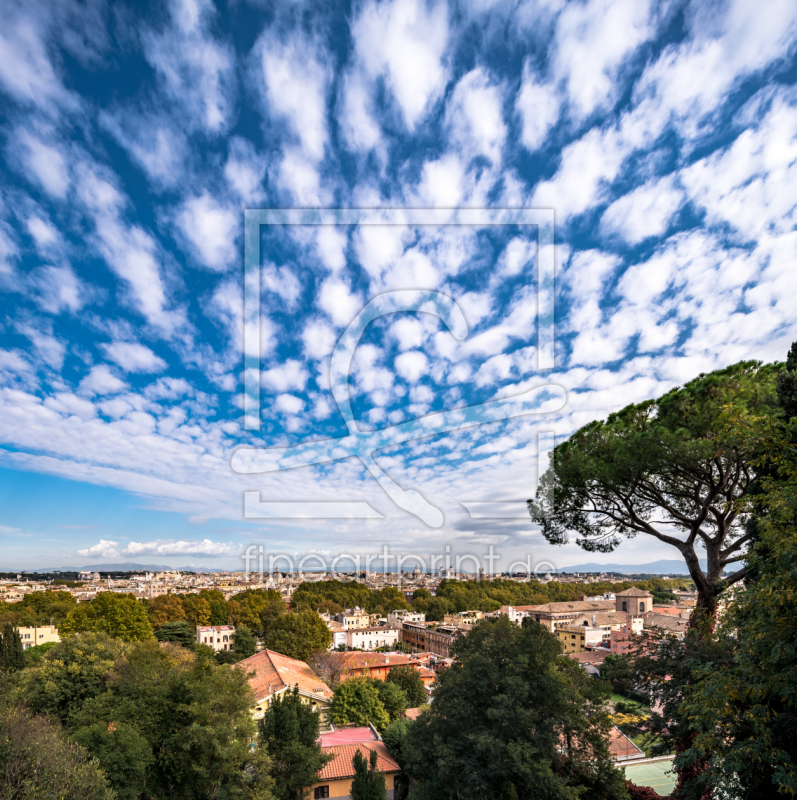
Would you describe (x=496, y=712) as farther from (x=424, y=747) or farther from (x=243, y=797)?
(x=243, y=797)

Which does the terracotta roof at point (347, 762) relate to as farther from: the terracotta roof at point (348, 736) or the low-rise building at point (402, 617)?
the low-rise building at point (402, 617)

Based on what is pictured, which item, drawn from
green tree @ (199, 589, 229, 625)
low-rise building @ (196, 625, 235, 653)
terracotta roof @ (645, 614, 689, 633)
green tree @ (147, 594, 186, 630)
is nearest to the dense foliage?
low-rise building @ (196, 625, 235, 653)

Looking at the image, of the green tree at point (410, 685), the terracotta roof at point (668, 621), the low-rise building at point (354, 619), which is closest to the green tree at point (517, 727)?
the green tree at point (410, 685)

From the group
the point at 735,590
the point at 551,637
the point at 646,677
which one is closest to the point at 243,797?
the point at 551,637

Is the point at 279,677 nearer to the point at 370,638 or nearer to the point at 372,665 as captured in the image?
the point at 372,665

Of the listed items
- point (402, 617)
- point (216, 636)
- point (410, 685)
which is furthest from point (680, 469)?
point (402, 617)

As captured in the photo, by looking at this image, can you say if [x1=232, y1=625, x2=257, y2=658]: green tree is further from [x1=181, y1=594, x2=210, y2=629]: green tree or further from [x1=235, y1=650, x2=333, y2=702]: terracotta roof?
[x1=181, y1=594, x2=210, y2=629]: green tree
